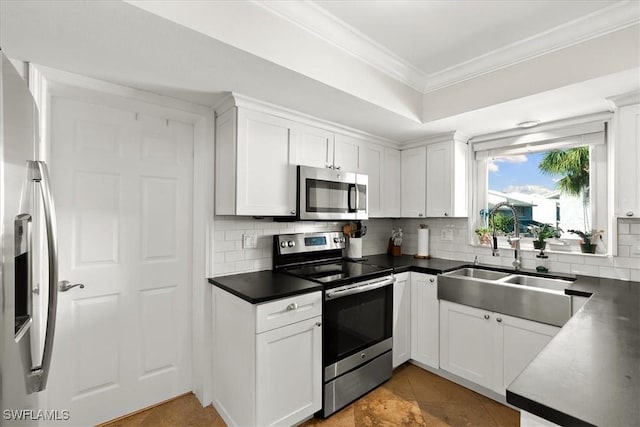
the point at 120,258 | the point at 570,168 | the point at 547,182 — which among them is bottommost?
the point at 120,258

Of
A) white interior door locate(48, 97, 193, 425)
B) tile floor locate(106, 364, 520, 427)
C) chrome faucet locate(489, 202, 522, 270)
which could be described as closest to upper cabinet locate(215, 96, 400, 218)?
white interior door locate(48, 97, 193, 425)

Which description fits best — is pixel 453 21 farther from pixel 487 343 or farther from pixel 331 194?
pixel 487 343

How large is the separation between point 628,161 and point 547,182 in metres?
0.75

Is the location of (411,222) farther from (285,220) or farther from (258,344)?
(258,344)

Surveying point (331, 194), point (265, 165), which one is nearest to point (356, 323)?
point (331, 194)

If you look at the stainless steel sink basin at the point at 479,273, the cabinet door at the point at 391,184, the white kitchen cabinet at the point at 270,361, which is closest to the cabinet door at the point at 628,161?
the stainless steel sink basin at the point at 479,273

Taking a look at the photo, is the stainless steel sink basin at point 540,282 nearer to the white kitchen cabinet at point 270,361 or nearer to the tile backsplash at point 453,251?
the tile backsplash at point 453,251

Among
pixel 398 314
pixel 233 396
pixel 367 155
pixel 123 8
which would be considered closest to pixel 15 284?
pixel 123 8

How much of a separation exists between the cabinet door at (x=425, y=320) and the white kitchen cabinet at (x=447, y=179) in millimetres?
763

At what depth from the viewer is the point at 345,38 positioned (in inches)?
78.1

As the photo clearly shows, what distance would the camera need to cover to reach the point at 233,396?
6.43 ft

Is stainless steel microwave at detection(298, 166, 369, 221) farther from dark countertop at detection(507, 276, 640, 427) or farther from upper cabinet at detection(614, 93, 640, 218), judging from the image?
upper cabinet at detection(614, 93, 640, 218)

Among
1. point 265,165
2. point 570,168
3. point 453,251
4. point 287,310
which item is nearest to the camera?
point 287,310

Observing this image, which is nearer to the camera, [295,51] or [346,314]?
[295,51]
